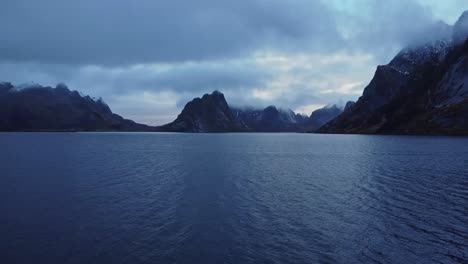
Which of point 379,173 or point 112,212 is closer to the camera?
point 112,212

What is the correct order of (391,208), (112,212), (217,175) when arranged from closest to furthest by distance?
(112,212) < (391,208) < (217,175)

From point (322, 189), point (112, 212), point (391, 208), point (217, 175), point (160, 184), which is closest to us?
point (112, 212)

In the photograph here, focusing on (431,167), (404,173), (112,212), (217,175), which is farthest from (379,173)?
(112,212)

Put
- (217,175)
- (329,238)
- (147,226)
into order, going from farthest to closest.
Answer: (217,175) < (147,226) < (329,238)

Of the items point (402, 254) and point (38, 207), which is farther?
point (38, 207)

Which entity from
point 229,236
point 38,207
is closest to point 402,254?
point 229,236

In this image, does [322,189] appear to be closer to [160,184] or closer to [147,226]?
[160,184]

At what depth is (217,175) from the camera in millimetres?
82000

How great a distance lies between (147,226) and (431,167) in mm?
79198

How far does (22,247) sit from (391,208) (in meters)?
41.0

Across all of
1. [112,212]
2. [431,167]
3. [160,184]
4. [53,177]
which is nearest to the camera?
[112,212]

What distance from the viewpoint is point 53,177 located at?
242 ft

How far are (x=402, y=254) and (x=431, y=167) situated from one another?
71.2 metres

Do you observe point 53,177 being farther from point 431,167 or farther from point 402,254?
point 431,167
